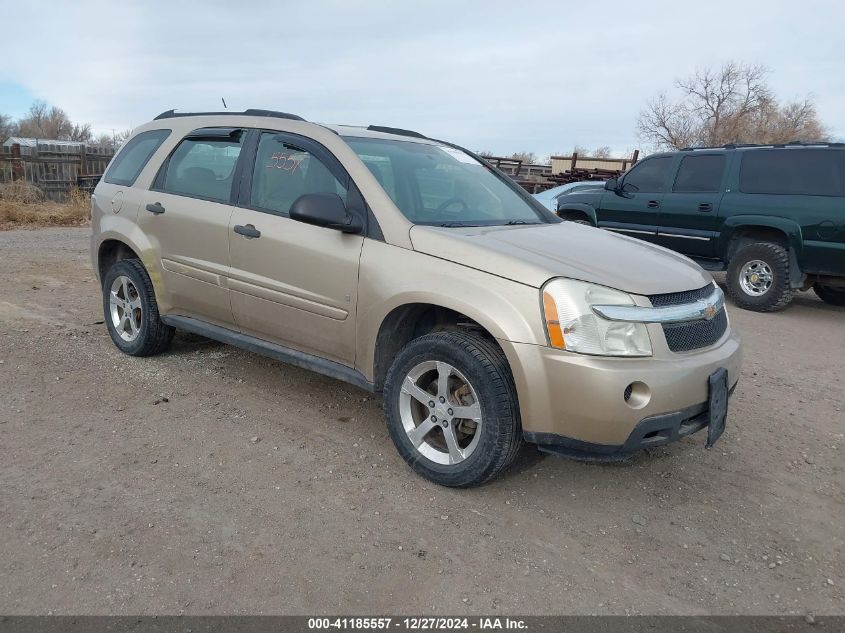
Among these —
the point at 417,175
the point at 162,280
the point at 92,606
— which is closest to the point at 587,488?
the point at 417,175

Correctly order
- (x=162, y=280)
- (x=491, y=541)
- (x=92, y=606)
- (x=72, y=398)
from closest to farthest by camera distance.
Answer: (x=92, y=606) → (x=491, y=541) → (x=72, y=398) → (x=162, y=280)

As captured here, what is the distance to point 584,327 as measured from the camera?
2918 millimetres

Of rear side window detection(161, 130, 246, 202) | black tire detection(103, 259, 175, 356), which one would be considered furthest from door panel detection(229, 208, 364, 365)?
black tire detection(103, 259, 175, 356)

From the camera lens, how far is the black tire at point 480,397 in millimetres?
3055

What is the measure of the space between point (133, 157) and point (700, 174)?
684 centimetres

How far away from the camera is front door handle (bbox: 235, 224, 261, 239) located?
157 inches

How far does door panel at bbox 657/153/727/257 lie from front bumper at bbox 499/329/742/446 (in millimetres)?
6013

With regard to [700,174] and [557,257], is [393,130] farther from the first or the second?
[700,174]

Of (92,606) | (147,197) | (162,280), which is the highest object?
(147,197)

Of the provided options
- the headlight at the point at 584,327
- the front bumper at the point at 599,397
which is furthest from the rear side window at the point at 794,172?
the headlight at the point at 584,327

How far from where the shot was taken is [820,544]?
3016 millimetres

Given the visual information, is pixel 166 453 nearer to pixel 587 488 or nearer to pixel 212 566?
pixel 212 566

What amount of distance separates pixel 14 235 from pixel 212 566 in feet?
38.2

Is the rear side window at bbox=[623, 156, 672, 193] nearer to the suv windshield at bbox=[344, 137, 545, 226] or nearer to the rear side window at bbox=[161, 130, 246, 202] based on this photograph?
the suv windshield at bbox=[344, 137, 545, 226]
